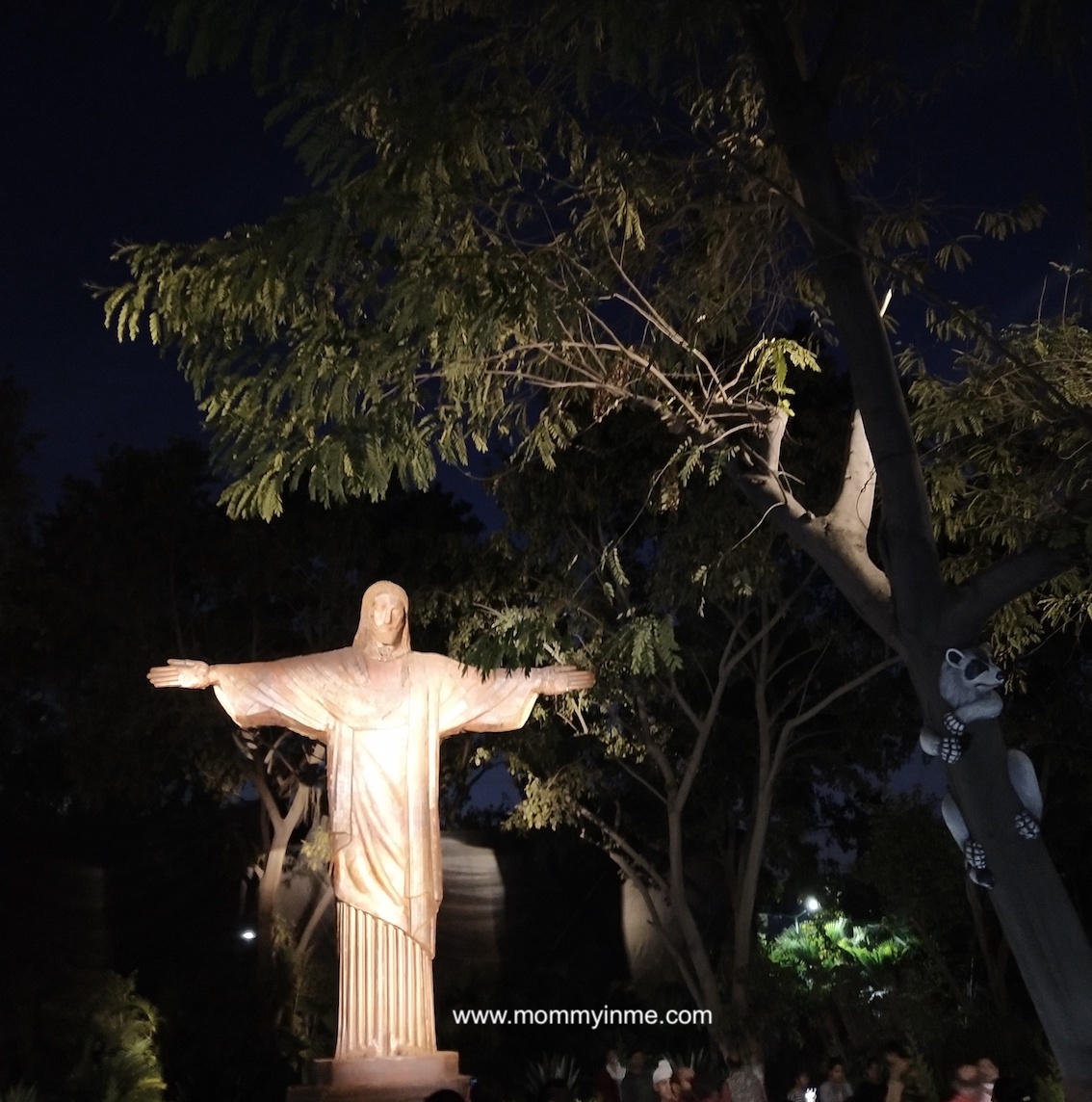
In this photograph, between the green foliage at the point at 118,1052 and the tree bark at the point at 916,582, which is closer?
the tree bark at the point at 916,582

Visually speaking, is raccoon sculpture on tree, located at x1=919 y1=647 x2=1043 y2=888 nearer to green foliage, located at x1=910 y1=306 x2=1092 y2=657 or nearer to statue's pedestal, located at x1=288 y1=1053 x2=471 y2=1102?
green foliage, located at x1=910 y1=306 x2=1092 y2=657

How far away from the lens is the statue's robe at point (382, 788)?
8023 mm

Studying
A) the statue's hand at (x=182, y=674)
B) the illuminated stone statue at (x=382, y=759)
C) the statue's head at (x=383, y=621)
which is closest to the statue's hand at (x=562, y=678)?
the illuminated stone statue at (x=382, y=759)

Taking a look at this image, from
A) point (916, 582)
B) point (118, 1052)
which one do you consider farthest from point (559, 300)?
point (118, 1052)

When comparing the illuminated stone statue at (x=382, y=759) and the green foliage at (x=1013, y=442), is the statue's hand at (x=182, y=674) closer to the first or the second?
the illuminated stone statue at (x=382, y=759)

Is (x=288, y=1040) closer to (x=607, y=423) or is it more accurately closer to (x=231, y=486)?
(x=607, y=423)

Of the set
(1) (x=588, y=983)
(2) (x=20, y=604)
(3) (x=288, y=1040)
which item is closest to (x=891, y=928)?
(1) (x=588, y=983)

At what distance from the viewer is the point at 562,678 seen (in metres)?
8.45

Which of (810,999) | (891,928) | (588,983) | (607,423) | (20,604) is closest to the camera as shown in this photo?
(607,423)

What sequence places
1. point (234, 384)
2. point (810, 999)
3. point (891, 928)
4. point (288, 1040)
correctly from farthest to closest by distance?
point (891, 928)
point (288, 1040)
point (810, 999)
point (234, 384)

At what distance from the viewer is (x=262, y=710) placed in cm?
851

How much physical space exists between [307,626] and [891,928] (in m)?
9.48

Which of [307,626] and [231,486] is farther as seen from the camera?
[307,626]

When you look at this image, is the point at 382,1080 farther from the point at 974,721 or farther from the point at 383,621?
the point at 974,721
